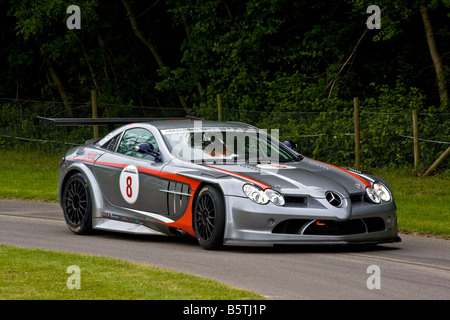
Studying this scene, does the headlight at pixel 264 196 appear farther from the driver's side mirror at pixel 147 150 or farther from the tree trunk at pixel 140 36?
the tree trunk at pixel 140 36

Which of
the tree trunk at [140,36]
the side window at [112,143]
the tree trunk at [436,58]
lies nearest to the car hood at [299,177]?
the side window at [112,143]

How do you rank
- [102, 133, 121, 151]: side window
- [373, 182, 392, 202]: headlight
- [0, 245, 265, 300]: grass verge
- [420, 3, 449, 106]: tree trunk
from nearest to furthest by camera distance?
[0, 245, 265, 300]: grass verge
[373, 182, 392, 202]: headlight
[102, 133, 121, 151]: side window
[420, 3, 449, 106]: tree trunk

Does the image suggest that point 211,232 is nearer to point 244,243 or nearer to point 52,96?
point 244,243

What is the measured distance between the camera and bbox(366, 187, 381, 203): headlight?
10406mm

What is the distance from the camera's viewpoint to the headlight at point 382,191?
10.6 m

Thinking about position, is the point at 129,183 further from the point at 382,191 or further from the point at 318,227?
the point at 382,191

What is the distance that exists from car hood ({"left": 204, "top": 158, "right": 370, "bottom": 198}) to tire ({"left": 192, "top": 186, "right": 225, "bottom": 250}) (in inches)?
13.0

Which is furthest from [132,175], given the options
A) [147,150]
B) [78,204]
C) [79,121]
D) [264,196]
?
[264,196]

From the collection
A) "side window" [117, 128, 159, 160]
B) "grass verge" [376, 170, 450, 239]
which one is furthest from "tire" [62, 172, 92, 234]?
"grass verge" [376, 170, 450, 239]

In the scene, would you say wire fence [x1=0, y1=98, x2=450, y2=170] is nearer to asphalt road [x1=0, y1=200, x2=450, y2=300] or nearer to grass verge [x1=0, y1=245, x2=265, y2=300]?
asphalt road [x1=0, y1=200, x2=450, y2=300]

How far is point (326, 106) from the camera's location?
2375cm

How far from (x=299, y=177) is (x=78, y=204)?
10.5ft

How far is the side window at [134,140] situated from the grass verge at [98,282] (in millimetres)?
2268
